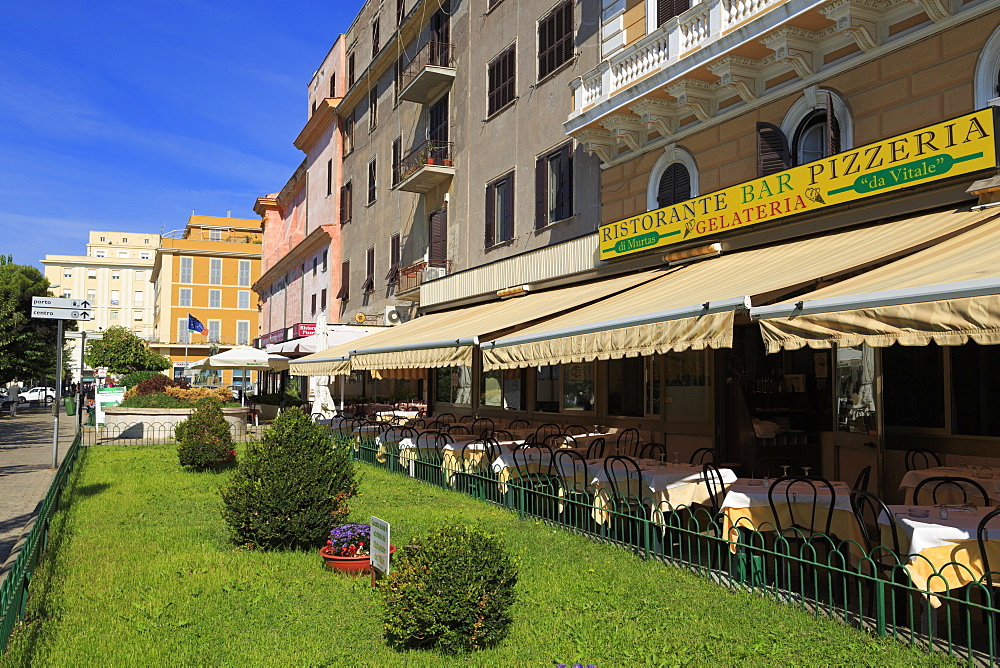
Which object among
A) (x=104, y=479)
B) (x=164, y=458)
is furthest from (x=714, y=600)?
(x=164, y=458)

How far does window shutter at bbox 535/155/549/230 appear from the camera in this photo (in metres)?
17.5

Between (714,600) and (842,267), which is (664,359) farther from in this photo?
(714,600)

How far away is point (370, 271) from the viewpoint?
1215 inches

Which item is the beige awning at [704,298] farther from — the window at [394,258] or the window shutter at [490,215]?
the window at [394,258]

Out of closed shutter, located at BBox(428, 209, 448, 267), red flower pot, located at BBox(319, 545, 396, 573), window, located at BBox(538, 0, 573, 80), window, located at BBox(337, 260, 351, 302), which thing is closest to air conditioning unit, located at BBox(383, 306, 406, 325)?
closed shutter, located at BBox(428, 209, 448, 267)

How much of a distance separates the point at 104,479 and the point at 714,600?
39.2ft

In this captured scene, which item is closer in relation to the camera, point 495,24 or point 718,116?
point 718,116

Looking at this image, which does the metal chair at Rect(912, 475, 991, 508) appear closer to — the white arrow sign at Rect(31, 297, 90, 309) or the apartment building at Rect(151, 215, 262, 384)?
the white arrow sign at Rect(31, 297, 90, 309)

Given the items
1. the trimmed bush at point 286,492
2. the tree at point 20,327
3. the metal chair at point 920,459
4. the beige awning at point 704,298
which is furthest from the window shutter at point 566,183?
the tree at point 20,327

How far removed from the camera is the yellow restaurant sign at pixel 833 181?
823 cm

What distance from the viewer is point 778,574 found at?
269 inches

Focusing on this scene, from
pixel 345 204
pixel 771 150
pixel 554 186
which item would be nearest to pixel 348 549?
pixel 771 150

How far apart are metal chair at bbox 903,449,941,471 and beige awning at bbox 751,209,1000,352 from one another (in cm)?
333

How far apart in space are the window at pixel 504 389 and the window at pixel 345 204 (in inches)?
640
